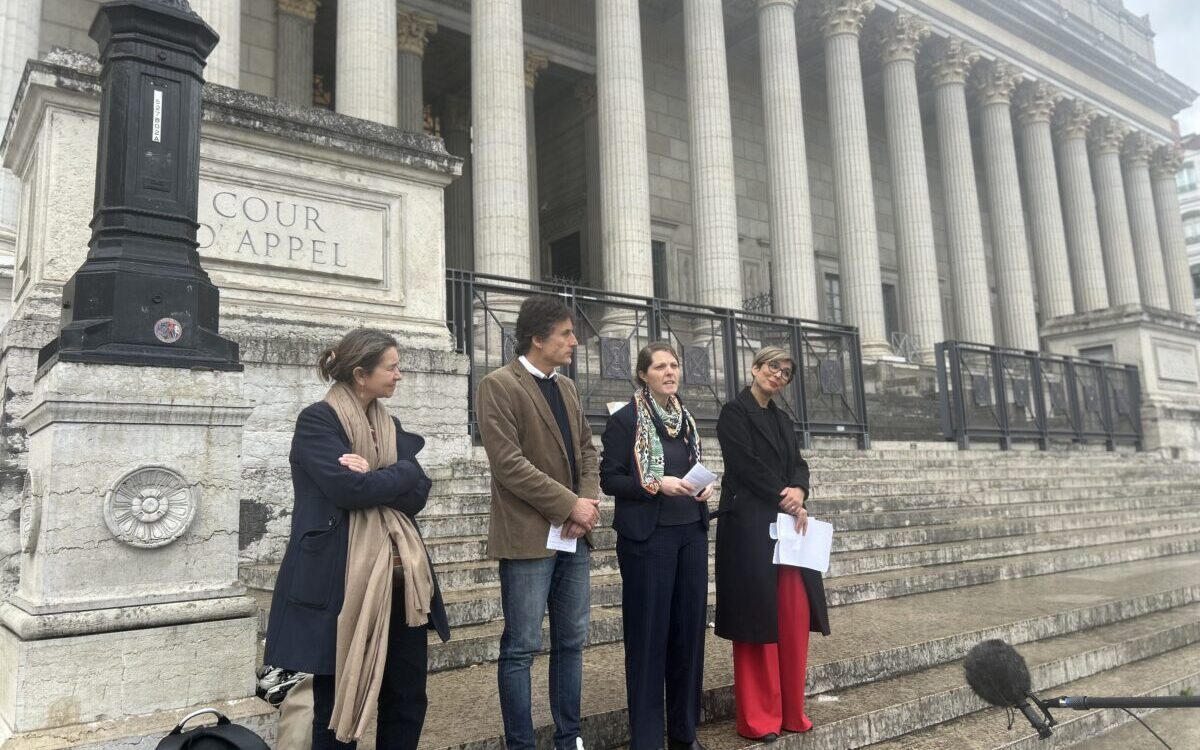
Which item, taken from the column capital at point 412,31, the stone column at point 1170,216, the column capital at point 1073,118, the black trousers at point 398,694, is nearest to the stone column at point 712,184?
the column capital at point 412,31

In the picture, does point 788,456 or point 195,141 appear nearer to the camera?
point 195,141

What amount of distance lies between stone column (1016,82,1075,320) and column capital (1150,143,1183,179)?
27.3ft

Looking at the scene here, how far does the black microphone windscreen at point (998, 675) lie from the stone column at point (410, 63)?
18183 millimetres

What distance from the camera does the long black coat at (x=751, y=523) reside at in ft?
12.3

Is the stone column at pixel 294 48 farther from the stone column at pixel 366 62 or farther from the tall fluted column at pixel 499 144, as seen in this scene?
the tall fluted column at pixel 499 144

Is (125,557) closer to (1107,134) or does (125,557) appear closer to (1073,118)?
(1073,118)

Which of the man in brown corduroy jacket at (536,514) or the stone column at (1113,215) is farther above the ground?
the stone column at (1113,215)

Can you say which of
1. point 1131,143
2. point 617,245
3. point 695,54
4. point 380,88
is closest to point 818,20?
point 695,54

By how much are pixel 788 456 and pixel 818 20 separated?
20806 mm

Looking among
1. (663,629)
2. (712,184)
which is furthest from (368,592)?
(712,184)

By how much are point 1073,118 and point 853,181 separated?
12631 millimetres

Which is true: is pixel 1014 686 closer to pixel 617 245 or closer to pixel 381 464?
pixel 381 464

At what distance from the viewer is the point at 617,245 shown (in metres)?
15.8

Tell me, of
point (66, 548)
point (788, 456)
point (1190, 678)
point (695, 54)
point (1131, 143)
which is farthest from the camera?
point (1131, 143)
